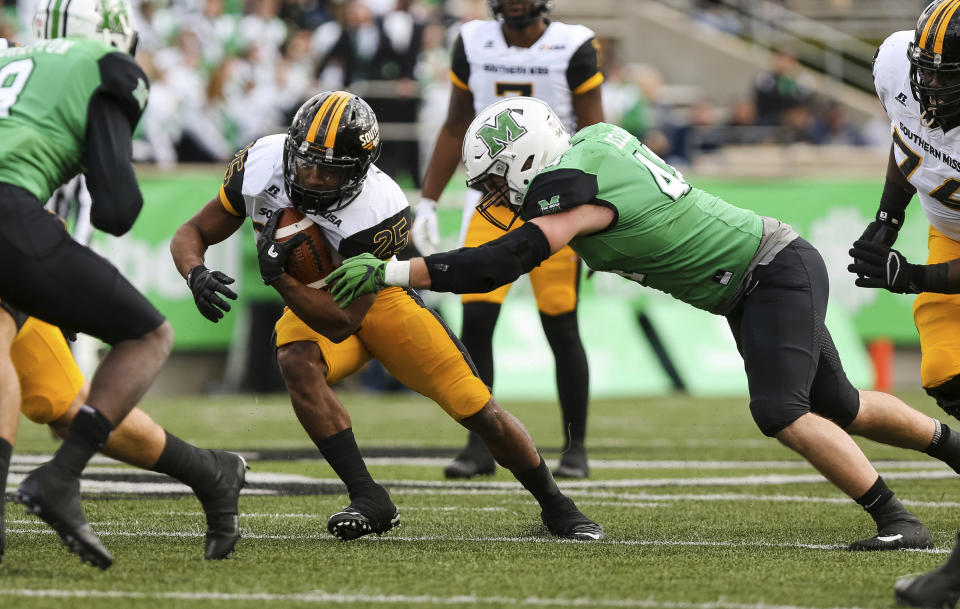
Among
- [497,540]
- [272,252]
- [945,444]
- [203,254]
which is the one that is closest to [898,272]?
[945,444]

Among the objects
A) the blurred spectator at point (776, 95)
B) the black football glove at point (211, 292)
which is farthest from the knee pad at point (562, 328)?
the blurred spectator at point (776, 95)

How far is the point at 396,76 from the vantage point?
12.5 meters

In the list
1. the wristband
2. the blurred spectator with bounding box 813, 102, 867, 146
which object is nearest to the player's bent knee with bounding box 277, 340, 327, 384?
the wristband

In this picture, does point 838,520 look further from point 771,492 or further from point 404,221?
point 404,221

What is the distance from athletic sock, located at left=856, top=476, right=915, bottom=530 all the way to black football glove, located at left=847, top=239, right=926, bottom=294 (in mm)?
625

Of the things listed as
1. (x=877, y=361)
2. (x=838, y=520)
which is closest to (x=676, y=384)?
(x=877, y=361)

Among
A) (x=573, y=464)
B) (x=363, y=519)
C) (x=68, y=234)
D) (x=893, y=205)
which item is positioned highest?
(x=68, y=234)

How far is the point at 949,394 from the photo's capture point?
16.0 feet

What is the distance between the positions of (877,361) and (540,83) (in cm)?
642

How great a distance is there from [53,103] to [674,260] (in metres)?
1.83

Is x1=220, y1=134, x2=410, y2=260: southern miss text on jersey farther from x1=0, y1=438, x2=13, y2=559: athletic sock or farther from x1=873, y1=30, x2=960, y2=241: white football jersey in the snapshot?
x1=873, y1=30, x2=960, y2=241: white football jersey

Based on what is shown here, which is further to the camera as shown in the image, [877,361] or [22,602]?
[877,361]

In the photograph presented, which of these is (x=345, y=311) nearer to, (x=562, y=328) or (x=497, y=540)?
(x=497, y=540)

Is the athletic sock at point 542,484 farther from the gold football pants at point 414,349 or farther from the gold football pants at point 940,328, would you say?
the gold football pants at point 940,328
